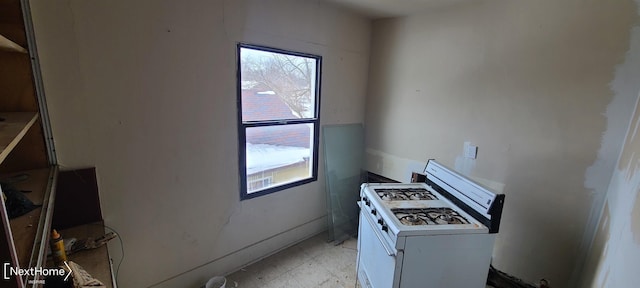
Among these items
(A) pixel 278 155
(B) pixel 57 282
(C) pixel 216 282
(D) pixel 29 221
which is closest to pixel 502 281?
(A) pixel 278 155

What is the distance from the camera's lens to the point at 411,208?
5.55 ft

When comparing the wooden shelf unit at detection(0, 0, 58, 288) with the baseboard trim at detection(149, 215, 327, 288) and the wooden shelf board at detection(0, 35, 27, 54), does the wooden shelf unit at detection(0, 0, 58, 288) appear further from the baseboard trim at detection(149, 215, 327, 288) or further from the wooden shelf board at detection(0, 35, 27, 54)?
the baseboard trim at detection(149, 215, 327, 288)

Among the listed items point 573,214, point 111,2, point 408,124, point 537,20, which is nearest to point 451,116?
point 408,124

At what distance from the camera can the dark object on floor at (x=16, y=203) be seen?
2.92 ft

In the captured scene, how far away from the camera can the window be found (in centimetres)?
222

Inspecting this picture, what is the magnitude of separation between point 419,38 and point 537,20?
3.09 feet

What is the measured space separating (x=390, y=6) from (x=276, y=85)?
1.31m

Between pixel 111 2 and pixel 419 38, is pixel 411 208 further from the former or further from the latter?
pixel 111 2

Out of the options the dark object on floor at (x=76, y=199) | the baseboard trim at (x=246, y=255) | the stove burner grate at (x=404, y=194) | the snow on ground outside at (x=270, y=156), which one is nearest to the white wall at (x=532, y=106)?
the stove burner grate at (x=404, y=194)

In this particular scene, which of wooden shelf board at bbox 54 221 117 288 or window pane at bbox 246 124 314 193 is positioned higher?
window pane at bbox 246 124 314 193

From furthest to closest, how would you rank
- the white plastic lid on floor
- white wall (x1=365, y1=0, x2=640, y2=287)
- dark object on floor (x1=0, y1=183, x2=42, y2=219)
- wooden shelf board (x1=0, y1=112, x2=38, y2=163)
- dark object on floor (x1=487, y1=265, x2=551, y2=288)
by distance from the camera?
1. the white plastic lid on floor
2. dark object on floor (x1=487, y1=265, x2=551, y2=288)
3. white wall (x1=365, y1=0, x2=640, y2=287)
4. dark object on floor (x1=0, y1=183, x2=42, y2=219)
5. wooden shelf board (x1=0, y1=112, x2=38, y2=163)

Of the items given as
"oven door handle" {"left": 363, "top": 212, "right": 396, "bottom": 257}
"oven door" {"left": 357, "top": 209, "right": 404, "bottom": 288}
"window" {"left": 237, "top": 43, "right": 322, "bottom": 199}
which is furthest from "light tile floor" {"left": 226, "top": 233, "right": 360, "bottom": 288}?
"oven door handle" {"left": 363, "top": 212, "right": 396, "bottom": 257}

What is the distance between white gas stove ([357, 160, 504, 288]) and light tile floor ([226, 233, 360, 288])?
712mm

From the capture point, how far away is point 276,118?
2459 mm
